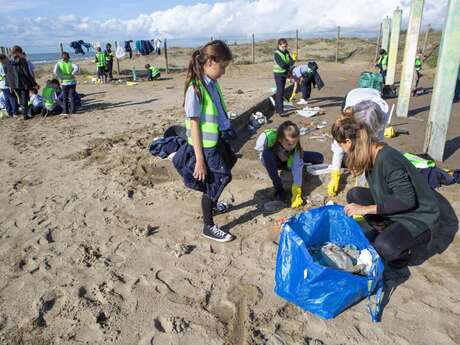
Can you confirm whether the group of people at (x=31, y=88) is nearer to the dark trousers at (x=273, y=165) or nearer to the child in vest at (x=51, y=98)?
the child in vest at (x=51, y=98)

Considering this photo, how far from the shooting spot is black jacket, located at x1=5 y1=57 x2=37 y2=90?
798 cm

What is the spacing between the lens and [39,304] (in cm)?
239

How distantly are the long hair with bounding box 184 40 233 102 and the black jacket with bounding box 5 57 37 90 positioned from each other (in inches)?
286

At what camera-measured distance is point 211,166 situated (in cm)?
274

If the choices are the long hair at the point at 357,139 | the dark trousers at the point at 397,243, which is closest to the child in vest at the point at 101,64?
the long hair at the point at 357,139

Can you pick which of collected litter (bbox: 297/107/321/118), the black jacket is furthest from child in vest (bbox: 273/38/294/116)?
the black jacket

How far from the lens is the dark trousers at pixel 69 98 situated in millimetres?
8641

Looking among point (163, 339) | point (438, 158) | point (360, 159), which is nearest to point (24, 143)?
point (163, 339)

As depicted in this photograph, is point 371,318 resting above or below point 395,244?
below

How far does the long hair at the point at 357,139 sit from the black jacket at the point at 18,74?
8050 mm

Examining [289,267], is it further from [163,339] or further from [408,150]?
Result: [408,150]

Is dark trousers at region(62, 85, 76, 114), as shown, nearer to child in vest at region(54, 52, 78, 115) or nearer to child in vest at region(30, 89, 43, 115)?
child in vest at region(54, 52, 78, 115)

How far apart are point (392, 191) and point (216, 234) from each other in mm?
1451

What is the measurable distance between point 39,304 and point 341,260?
2057 millimetres
